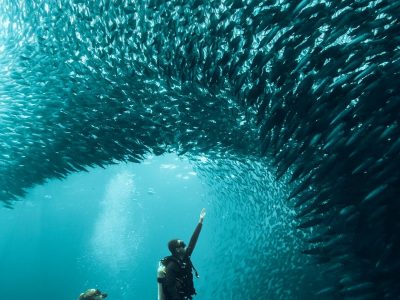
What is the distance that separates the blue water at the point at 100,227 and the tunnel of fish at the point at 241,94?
1678cm

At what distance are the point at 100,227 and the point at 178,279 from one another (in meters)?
55.5

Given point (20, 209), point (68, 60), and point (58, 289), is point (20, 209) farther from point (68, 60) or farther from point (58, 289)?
point (68, 60)

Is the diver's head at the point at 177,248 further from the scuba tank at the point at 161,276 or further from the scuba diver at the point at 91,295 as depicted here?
the scuba diver at the point at 91,295

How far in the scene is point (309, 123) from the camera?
6.11 m

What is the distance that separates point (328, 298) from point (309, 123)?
6.26 meters

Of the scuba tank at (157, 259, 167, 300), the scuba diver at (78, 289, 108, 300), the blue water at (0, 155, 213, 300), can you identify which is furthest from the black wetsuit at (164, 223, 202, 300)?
the blue water at (0, 155, 213, 300)

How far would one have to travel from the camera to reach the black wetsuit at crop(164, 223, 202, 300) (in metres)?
4.37

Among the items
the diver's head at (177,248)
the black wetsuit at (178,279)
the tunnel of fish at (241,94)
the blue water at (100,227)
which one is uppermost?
the blue water at (100,227)

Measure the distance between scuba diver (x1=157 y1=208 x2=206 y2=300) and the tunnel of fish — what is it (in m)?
2.35

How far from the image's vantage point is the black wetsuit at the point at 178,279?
172 inches

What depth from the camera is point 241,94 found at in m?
8.41

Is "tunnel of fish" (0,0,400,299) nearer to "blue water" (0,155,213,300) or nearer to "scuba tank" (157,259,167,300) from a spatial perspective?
"scuba tank" (157,259,167,300)

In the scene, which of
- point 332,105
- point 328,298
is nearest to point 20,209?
point 328,298

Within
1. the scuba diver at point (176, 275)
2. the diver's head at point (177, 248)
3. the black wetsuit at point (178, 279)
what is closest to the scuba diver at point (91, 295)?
the scuba diver at point (176, 275)
